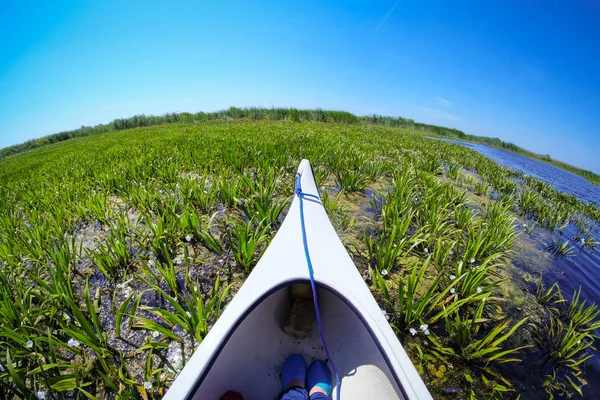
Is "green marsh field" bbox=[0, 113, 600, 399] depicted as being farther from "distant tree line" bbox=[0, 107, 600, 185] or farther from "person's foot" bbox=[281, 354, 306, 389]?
"distant tree line" bbox=[0, 107, 600, 185]

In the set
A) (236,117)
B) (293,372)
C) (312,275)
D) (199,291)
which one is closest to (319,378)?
(293,372)

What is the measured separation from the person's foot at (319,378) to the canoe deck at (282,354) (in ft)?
0.32

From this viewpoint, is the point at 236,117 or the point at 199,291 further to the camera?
the point at 236,117

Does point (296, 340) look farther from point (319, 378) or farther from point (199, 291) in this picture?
point (199, 291)

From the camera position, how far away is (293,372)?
1854 millimetres

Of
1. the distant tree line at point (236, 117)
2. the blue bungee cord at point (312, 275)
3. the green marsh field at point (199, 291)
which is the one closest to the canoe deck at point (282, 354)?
the blue bungee cord at point (312, 275)

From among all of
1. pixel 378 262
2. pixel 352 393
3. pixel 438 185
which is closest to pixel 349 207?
pixel 378 262

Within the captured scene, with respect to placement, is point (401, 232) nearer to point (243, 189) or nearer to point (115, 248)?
point (243, 189)

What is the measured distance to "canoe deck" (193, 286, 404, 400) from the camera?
1574 mm

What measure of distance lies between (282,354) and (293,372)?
0.21m

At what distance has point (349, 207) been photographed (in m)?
4.09

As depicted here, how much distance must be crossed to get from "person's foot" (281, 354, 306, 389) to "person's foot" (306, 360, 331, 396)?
5 cm

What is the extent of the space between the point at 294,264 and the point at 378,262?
1.15 metres

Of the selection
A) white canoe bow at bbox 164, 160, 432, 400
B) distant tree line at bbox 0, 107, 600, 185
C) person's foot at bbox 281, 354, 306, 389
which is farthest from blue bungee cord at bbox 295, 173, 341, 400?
distant tree line at bbox 0, 107, 600, 185
